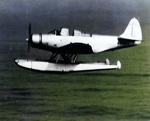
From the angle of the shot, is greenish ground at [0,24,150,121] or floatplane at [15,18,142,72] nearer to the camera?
Answer: greenish ground at [0,24,150,121]

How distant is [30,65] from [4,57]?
180 inches

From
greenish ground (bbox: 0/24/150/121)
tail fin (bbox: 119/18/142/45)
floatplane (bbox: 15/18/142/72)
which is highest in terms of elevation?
tail fin (bbox: 119/18/142/45)

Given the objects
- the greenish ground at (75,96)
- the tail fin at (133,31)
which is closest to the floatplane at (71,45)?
the tail fin at (133,31)

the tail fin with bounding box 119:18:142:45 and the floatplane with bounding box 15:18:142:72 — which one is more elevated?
the tail fin with bounding box 119:18:142:45

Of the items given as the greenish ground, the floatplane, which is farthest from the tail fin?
the greenish ground

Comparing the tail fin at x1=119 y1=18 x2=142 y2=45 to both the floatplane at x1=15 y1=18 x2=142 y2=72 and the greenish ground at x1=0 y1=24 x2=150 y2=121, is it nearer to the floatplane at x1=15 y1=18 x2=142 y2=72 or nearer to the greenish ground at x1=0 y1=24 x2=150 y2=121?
the floatplane at x1=15 y1=18 x2=142 y2=72

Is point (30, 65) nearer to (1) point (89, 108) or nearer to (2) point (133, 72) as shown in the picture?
(1) point (89, 108)

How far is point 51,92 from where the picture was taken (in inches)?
374

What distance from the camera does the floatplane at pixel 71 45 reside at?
29.2 ft

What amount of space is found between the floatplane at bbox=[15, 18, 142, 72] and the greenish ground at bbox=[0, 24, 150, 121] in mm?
820

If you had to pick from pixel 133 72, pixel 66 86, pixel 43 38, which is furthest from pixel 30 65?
pixel 133 72

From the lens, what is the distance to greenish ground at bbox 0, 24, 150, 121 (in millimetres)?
8531

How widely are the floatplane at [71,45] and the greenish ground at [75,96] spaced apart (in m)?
0.82

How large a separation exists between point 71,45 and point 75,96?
161 centimetres
